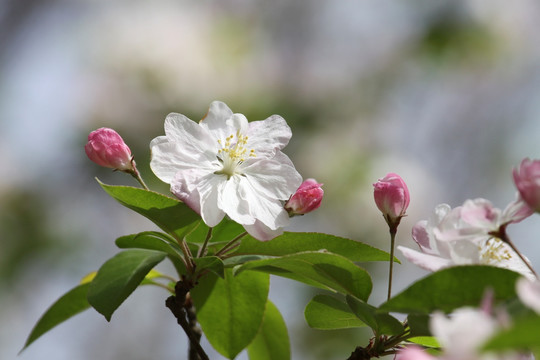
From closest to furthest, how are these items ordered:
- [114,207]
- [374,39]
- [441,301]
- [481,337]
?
[481,337], [441,301], [114,207], [374,39]

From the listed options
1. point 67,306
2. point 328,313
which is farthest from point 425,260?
point 67,306

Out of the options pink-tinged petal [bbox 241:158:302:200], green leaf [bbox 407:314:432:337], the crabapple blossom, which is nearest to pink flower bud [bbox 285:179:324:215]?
pink-tinged petal [bbox 241:158:302:200]

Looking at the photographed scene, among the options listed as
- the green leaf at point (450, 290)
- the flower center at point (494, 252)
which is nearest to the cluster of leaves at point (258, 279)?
the green leaf at point (450, 290)

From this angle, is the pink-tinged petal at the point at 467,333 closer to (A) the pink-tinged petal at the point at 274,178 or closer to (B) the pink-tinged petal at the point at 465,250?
(B) the pink-tinged petal at the point at 465,250

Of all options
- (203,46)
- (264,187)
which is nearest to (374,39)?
(203,46)

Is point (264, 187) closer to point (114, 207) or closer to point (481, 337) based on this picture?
point (481, 337)

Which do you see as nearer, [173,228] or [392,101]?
[173,228]

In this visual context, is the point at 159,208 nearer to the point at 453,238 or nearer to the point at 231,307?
the point at 231,307

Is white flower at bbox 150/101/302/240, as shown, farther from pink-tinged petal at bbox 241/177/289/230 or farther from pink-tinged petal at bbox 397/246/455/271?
pink-tinged petal at bbox 397/246/455/271
